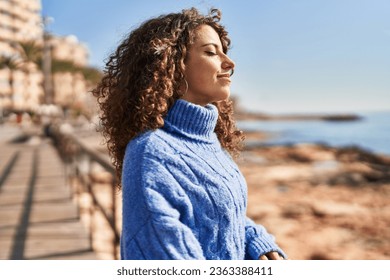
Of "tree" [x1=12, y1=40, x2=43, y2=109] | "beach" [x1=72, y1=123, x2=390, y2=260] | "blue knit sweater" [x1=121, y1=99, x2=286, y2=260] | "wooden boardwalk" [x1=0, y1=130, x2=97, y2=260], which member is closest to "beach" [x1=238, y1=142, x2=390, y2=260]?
"beach" [x1=72, y1=123, x2=390, y2=260]

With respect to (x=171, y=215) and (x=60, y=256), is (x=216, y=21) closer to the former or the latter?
(x=171, y=215)

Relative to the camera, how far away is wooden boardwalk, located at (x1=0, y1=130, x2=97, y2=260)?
3250 mm

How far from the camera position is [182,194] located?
1.01 meters

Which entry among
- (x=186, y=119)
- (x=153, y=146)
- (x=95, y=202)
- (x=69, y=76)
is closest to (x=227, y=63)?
(x=186, y=119)

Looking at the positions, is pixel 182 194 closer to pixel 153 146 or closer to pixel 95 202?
pixel 153 146

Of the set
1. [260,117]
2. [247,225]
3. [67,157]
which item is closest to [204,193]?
[247,225]

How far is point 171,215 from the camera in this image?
97cm

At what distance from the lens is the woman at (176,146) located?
98 centimetres

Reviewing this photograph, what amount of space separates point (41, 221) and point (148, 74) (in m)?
3.33

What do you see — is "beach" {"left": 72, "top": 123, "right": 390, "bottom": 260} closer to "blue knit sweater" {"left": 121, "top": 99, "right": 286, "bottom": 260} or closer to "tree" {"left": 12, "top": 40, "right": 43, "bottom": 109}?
"blue knit sweater" {"left": 121, "top": 99, "right": 286, "bottom": 260}

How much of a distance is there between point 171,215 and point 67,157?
5815mm

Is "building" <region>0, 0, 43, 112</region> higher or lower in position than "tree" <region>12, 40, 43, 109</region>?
higher

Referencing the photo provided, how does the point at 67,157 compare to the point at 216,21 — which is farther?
the point at 67,157
